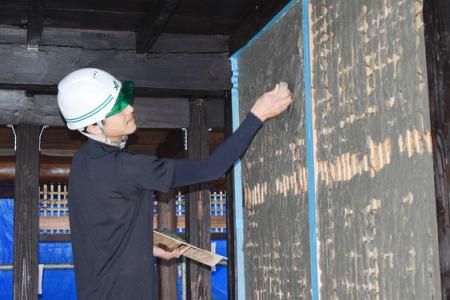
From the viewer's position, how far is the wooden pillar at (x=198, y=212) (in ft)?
18.0

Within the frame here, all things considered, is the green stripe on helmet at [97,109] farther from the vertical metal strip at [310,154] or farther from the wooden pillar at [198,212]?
the wooden pillar at [198,212]

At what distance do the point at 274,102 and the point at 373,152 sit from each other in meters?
0.79

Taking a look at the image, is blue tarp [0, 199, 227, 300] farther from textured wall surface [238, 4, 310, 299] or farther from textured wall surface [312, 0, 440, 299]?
textured wall surface [312, 0, 440, 299]

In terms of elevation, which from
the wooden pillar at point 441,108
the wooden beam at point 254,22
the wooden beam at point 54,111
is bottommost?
the wooden pillar at point 441,108

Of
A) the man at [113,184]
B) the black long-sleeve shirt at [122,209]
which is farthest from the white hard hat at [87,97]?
the black long-sleeve shirt at [122,209]

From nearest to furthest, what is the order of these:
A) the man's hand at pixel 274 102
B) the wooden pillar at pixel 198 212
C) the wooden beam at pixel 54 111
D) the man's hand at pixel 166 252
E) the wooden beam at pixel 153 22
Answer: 1. the man's hand at pixel 274 102
2. the man's hand at pixel 166 252
3. the wooden beam at pixel 153 22
4. the wooden beam at pixel 54 111
5. the wooden pillar at pixel 198 212

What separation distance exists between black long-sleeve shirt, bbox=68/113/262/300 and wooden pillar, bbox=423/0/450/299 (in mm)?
1024

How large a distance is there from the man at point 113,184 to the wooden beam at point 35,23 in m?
0.97

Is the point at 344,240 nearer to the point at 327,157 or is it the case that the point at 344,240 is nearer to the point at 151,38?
the point at 327,157

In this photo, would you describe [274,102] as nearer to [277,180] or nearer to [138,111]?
[277,180]

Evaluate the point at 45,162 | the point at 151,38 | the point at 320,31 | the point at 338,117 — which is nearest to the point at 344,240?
the point at 338,117

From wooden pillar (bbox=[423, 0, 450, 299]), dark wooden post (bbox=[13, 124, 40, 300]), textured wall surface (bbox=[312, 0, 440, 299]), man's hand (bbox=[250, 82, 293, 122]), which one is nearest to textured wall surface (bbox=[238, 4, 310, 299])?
man's hand (bbox=[250, 82, 293, 122])

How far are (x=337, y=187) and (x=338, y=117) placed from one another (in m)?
0.30

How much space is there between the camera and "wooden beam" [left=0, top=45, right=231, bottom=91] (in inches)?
178
